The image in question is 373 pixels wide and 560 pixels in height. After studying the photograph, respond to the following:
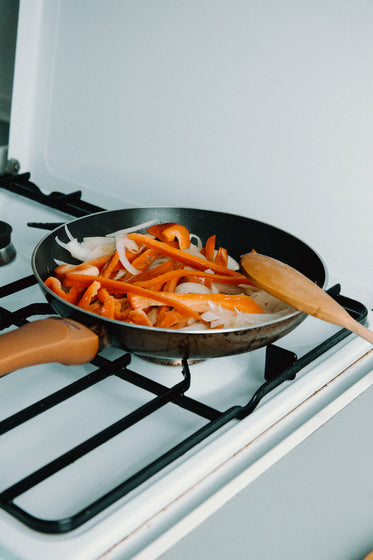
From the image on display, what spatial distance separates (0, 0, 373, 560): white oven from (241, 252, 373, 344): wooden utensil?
0.07 m

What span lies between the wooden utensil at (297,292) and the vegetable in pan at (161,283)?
0.10 ft

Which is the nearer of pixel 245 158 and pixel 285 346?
pixel 285 346

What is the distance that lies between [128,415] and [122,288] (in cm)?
17

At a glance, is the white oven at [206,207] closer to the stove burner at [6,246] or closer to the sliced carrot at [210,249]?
the stove burner at [6,246]

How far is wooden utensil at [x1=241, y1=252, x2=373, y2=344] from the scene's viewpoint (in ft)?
2.21

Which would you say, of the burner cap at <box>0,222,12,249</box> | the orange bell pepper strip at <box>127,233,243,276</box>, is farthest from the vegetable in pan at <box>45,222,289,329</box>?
the burner cap at <box>0,222,12,249</box>

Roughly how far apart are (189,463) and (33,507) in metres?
0.14

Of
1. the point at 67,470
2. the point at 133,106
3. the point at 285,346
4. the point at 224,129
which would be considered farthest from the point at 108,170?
the point at 67,470

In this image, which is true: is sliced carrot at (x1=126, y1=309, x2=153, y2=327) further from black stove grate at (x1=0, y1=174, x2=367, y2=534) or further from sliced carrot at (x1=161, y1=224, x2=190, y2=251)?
sliced carrot at (x1=161, y1=224, x2=190, y2=251)

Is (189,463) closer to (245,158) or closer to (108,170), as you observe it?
(245,158)

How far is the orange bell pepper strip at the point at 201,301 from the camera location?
0.69 meters

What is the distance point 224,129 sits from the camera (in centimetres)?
97

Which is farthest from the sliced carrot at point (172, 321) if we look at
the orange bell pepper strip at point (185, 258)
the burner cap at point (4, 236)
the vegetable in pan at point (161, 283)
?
the burner cap at point (4, 236)

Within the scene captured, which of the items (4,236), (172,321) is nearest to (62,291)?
(172,321)
